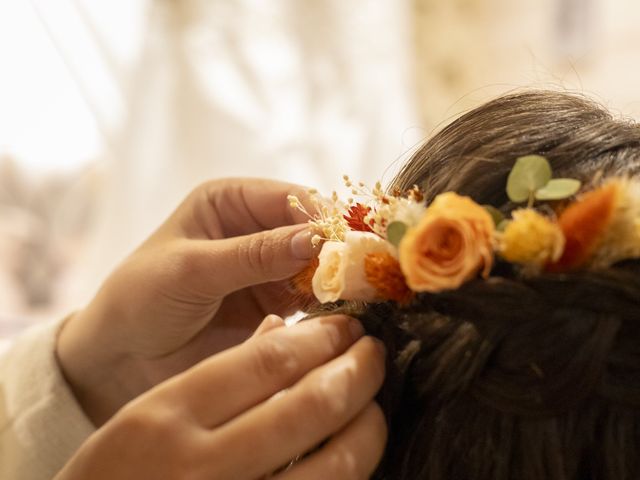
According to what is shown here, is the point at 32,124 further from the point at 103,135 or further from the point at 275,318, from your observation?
the point at 275,318

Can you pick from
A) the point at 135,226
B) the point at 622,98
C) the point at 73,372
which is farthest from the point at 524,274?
the point at 622,98

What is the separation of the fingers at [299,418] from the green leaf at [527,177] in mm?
170

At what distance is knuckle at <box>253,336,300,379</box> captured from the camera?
1.77 ft

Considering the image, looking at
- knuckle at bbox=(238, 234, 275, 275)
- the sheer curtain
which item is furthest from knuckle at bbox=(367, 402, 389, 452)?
the sheer curtain

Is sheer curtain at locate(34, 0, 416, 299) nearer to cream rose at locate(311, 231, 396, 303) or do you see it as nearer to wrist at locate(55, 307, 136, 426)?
wrist at locate(55, 307, 136, 426)

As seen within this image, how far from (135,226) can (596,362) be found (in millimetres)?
1337

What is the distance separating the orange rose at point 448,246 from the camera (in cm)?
50

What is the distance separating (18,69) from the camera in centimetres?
215

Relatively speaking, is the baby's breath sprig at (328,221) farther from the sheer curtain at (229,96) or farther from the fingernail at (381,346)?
the sheer curtain at (229,96)

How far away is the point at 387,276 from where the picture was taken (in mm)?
566

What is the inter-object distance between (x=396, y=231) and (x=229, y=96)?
1224 millimetres

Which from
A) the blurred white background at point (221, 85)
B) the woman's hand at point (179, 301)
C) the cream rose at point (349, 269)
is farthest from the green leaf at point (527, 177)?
the blurred white background at point (221, 85)

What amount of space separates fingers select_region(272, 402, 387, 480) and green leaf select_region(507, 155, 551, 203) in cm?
20

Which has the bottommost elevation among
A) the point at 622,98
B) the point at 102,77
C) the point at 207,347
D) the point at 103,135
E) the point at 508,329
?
the point at 622,98
